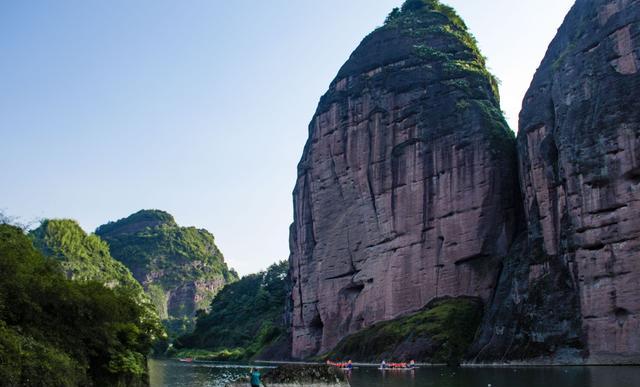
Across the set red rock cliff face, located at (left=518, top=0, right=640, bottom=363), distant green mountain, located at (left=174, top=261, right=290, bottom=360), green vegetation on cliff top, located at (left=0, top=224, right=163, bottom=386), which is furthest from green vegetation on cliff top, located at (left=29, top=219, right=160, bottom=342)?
green vegetation on cliff top, located at (left=0, top=224, right=163, bottom=386)

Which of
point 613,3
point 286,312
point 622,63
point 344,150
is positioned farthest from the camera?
point 286,312

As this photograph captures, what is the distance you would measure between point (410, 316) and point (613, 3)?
1260 inches

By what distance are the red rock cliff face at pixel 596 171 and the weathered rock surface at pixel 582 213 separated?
7cm

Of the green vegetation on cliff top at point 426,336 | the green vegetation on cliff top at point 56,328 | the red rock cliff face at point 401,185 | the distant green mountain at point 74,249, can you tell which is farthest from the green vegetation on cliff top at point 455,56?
the distant green mountain at point 74,249

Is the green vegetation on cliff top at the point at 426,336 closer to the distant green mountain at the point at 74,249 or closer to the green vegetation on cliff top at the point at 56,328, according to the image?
the green vegetation on cliff top at the point at 56,328

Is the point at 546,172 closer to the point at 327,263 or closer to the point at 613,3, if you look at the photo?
the point at 613,3

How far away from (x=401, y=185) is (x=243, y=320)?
183 ft

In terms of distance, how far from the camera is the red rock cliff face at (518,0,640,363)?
46.8 meters

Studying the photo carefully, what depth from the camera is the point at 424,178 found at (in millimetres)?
71312

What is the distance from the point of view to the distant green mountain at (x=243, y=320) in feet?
338

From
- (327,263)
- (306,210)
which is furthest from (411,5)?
(327,263)

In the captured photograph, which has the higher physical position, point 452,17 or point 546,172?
point 452,17

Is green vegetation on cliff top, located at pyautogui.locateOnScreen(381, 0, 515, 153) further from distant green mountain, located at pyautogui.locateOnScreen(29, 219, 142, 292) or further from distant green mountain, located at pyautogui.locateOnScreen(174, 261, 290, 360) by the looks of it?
distant green mountain, located at pyautogui.locateOnScreen(29, 219, 142, 292)

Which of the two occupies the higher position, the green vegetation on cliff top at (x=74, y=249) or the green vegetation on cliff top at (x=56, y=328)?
the green vegetation on cliff top at (x=74, y=249)
